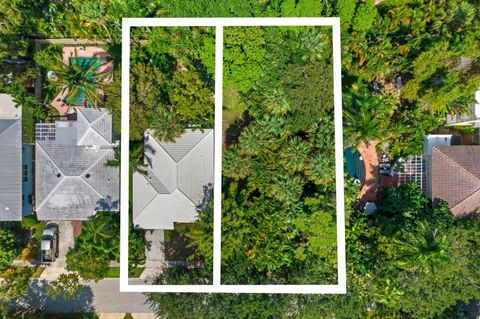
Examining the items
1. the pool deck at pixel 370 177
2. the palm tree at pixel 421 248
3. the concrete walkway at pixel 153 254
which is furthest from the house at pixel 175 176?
the palm tree at pixel 421 248

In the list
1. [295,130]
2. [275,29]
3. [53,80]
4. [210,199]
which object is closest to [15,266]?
[53,80]

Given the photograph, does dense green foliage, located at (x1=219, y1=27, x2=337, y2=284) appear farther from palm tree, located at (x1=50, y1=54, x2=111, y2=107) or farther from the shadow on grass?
the shadow on grass

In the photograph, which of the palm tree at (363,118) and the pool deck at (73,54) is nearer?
the palm tree at (363,118)

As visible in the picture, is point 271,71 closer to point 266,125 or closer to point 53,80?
point 266,125

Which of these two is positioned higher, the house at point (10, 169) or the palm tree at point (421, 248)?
the house at point (10, 169)

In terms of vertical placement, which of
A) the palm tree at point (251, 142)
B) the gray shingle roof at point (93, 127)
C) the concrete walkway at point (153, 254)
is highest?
the gray shingle roof at point (93, 127)

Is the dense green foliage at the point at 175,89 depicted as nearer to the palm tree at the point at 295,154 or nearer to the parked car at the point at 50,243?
the palm tree at the point at 295,154
